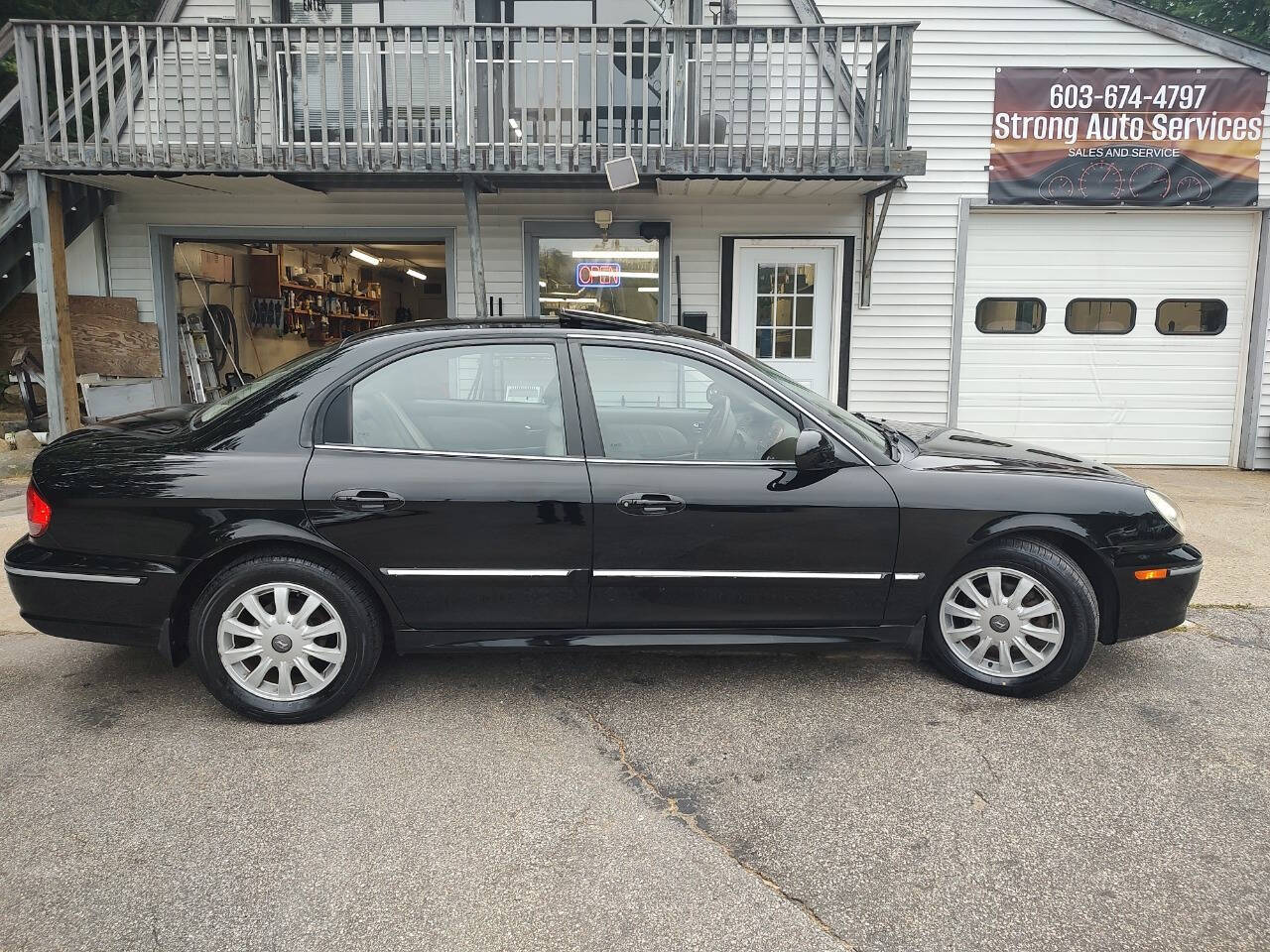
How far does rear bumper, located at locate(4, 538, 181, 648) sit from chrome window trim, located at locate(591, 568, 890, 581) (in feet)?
5.28

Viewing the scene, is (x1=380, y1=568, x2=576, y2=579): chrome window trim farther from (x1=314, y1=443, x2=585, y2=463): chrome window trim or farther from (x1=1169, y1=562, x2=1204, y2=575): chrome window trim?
(x1=1169, y1=562, x2=1204, y2=575): chrome window trim

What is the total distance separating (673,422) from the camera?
369 centimetres

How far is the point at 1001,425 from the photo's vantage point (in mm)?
8867

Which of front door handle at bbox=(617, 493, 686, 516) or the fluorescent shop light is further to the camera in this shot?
the fluorescent shop light

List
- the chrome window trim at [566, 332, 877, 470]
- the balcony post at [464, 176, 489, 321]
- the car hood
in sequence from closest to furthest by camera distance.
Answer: the chrome window trim at [566, 332, 877, 470], the car hood, the balcony post at [464, 176, 489, 321]

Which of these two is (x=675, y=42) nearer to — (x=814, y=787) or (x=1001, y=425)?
(x=1001, y=425)

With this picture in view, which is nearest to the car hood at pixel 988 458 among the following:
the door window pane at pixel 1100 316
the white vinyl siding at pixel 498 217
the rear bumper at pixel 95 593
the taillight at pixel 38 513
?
the rear bumper at pixel 95 593

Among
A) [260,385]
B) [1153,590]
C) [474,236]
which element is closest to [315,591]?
[260,385]

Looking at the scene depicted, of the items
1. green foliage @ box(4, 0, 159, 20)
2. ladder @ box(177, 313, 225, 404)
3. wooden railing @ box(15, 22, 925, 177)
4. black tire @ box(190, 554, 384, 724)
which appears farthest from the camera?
green foliage @ box(4, 0, 159, 20)

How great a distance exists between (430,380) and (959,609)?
2.30 m

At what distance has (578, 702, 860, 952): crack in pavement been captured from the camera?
228 cm

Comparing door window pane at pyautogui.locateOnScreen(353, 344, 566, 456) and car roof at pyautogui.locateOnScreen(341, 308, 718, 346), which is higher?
car roof at pyautogui.locateOnScreen(341, 308, 718, 346)

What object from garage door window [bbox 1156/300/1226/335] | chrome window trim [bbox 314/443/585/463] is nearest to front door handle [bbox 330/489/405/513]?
chrome window trim [bbox 314/443/585/463]

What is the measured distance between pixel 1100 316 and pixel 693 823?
309 inches
